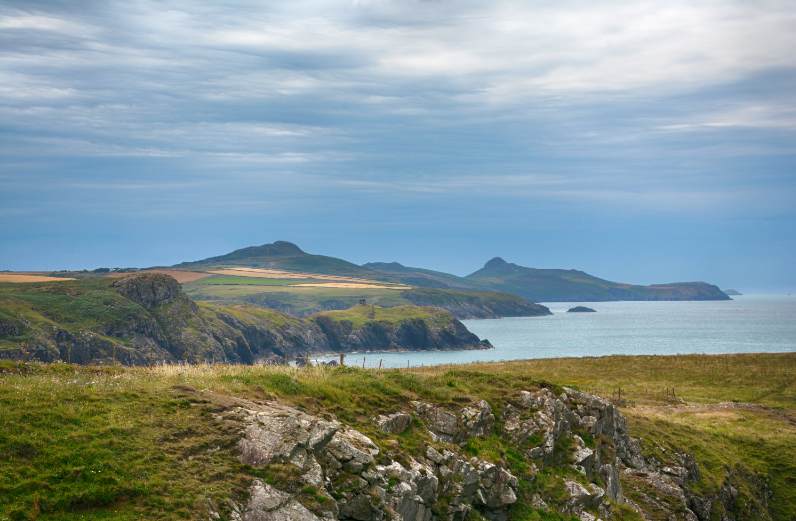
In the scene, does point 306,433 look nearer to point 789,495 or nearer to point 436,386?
point 436,386

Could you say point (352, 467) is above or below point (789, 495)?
above

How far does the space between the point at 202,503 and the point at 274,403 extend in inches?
241

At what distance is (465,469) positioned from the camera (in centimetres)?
2248

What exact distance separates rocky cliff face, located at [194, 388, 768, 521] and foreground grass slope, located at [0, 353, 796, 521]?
431 mm

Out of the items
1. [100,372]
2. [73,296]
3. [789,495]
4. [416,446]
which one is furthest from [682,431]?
[73,296]

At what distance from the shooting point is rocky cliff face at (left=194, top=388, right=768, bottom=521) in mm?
16953

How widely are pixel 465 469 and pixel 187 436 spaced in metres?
11.4

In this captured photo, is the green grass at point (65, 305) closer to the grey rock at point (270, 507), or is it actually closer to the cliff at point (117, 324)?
the cliff at point (117, 324)

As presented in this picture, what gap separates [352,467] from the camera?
1827cm

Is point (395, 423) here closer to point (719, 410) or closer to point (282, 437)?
point (282, 437)

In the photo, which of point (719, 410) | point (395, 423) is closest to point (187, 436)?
point (395, 423)

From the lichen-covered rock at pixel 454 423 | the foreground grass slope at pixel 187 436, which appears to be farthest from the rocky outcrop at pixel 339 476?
the lichen-covered rock at pixel 454 423

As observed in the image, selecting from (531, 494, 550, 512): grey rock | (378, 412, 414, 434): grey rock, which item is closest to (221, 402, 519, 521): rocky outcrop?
(378, 412, 414, 434): grey rock

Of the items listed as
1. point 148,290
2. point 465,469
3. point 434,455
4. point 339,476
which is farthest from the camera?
point 148,290
